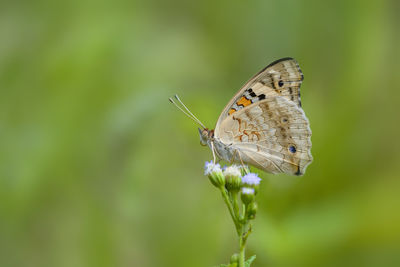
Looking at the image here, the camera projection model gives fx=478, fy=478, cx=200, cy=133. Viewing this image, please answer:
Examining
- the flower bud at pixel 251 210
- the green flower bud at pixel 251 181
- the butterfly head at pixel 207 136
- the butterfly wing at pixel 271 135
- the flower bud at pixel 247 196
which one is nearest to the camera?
the flower bud at pixel 251 210

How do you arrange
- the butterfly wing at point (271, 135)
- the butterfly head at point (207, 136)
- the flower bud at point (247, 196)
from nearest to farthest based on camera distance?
the flower bud at point (247, 196) < the butterfly wing at point (271, 135) < the butterfly head at point (207, 136)

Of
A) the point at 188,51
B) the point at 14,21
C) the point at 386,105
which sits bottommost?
the point at 386,105

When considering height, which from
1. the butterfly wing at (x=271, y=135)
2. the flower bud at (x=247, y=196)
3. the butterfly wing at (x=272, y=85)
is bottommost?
the flower bud at (x=247, y=196)

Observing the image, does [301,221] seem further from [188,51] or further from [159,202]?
[188,51]

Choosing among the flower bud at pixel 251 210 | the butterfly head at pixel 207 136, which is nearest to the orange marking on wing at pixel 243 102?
the butterfly head at pixel 207 136

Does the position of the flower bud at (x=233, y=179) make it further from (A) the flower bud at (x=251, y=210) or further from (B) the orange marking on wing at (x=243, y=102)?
(B) the orange marking on wing at (x=243, y=102)

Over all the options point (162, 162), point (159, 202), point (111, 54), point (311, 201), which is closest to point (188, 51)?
point (111, 54)

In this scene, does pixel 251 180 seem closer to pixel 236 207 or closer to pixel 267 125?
pixel 236 207

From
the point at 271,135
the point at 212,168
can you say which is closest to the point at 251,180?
the point at 212,168
